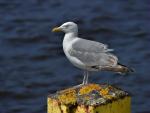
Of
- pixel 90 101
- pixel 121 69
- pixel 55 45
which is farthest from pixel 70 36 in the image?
pixel 55 45

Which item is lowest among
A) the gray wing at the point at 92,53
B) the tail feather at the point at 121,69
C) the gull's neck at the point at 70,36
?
the tail feather at the point at 121,69

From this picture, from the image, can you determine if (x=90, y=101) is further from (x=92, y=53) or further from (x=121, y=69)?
(x=92, y=53)

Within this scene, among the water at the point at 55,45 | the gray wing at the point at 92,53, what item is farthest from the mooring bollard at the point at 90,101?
the water at the point at 55,45

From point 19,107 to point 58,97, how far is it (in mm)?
4537

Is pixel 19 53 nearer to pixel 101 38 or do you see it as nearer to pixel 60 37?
pixel 60 37

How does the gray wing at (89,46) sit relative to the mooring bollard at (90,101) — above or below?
above

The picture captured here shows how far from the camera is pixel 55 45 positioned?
11203mm

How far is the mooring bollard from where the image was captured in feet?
15.6

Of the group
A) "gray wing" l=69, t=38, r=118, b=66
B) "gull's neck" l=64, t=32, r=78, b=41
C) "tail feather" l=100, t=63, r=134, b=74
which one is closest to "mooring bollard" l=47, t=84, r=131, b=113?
"tail feather" l=100, t=63, r=134, b=74

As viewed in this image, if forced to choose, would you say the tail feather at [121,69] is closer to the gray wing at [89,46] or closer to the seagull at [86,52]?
the seagull at [86,52]

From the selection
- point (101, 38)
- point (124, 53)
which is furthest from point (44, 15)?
point (124, 53)

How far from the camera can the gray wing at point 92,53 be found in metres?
5.61

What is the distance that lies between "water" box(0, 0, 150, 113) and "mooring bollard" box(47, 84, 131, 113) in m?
4.21

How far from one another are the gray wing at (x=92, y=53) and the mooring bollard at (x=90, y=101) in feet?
2.00
